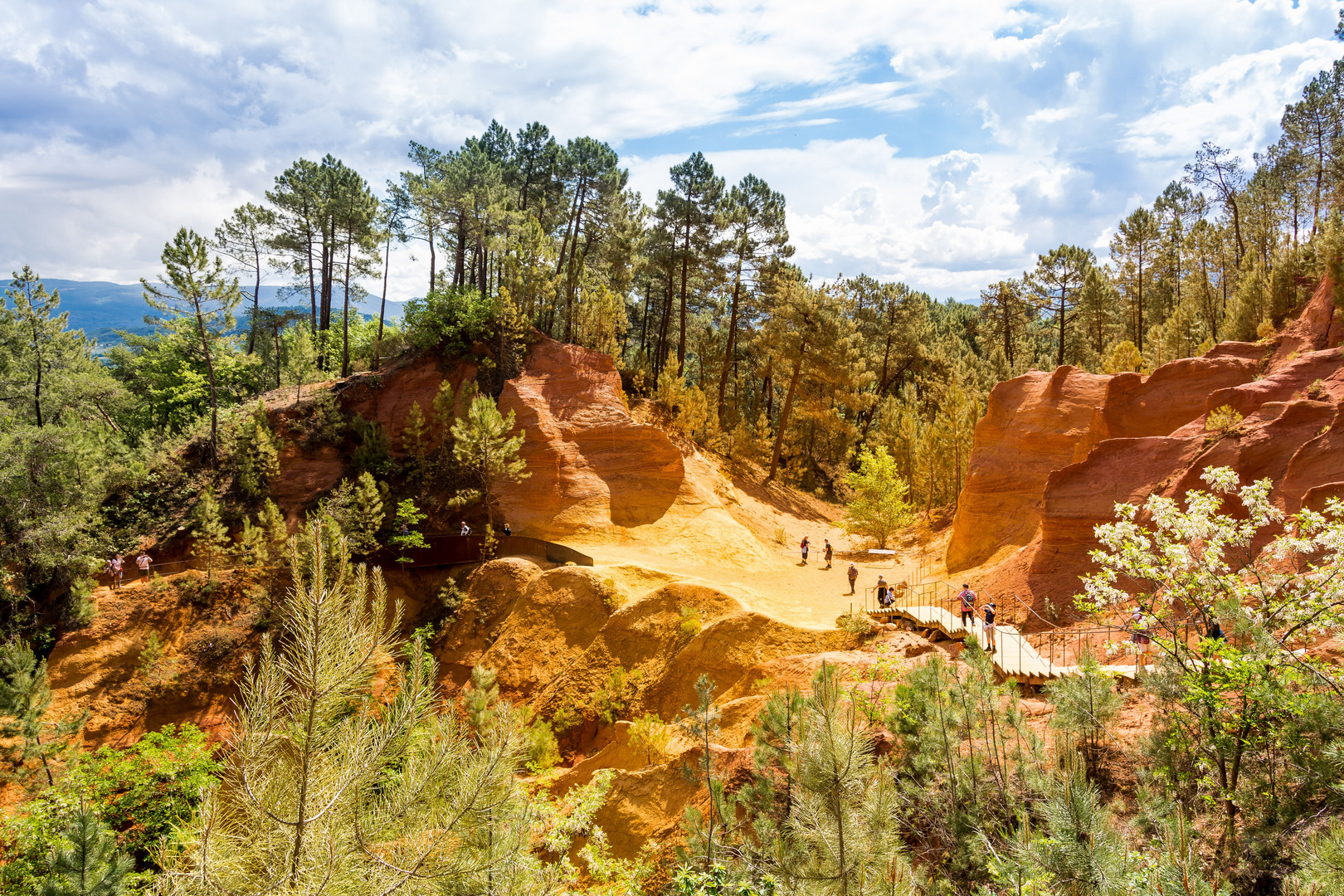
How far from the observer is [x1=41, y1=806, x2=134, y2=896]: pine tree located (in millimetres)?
12078

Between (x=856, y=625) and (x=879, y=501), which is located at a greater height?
(x=879, y=501)

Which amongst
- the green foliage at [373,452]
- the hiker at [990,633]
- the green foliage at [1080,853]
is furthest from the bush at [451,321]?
the green foliage at [1080,853]

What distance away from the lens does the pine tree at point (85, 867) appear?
12.1m

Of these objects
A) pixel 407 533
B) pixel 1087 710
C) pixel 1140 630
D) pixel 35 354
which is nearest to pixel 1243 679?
pixel 1140 630

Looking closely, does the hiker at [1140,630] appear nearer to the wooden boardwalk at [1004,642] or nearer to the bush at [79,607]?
the wooden boardwalk at [1004,642]

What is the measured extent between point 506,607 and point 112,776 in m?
12.5

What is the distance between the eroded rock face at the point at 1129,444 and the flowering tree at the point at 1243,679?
6557 mm

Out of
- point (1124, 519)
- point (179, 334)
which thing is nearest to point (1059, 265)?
point (1124, 519)

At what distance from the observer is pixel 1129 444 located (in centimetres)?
1836

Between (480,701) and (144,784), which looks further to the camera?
(144,784)

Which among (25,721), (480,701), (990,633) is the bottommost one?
(25,721)

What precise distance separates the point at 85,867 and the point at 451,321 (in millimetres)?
25308

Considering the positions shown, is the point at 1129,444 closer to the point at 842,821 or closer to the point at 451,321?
the point at 842,821

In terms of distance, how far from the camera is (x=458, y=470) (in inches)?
1121
